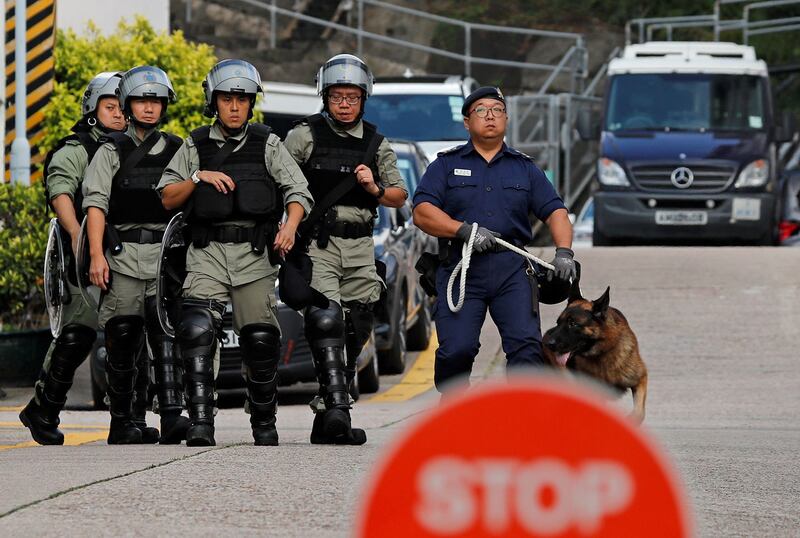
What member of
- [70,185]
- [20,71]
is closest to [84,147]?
[70,185]

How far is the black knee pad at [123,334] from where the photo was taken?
29.8 ft

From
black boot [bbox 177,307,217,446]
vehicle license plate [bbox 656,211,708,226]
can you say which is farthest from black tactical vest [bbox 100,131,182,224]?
vehicle license plate [bbox 656,211,708,226]

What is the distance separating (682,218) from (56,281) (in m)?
12.6

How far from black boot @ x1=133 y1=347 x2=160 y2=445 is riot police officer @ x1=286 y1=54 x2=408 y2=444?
3.57 feet

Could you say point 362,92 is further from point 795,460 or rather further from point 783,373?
point 783,373

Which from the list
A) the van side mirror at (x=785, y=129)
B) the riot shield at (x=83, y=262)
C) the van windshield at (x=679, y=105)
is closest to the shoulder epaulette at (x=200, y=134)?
the riot shield at (x=83, y=262)

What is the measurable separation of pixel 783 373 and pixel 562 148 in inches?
635

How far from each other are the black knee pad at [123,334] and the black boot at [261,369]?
2.59ft

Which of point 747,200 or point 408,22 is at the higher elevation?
point 408,22

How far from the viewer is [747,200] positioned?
814 inches

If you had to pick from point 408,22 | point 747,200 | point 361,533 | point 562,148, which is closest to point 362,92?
point 361,533

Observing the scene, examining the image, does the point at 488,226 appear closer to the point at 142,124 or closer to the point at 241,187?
the point at 241,187

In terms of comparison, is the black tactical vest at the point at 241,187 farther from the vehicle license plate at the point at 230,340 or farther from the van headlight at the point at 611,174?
the van headlight at the point at 611,174

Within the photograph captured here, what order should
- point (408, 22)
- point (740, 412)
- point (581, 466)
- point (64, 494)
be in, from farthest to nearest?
point (408, 22) → point (740, 412) → point (64, 494) → point (581, 466)
